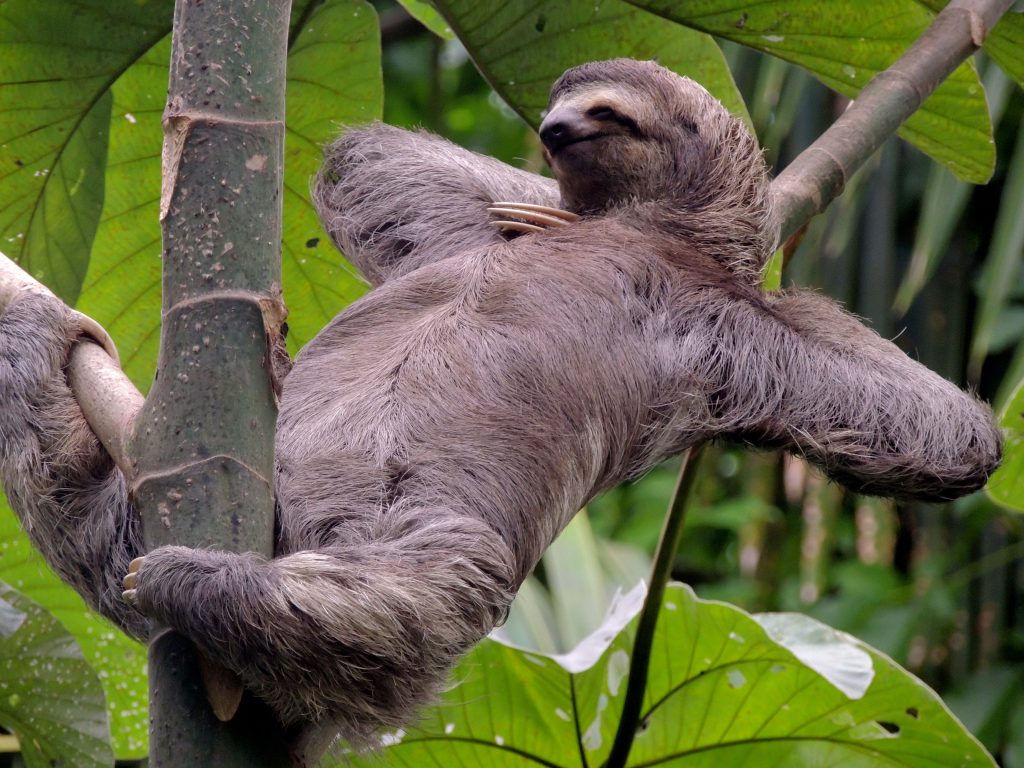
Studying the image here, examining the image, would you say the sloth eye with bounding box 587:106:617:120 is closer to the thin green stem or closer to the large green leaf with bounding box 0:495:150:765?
the thin green stem

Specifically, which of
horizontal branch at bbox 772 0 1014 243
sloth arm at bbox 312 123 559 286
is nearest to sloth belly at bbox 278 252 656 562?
horizontal branch at bbox 772 0 1014 243

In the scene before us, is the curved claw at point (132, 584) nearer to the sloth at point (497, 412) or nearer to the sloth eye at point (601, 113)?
the sloth at point (497, 412)

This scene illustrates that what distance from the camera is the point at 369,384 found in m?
3.35

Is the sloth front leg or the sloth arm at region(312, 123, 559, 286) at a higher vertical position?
the sloth arm at region(312, 123, 559, 286)

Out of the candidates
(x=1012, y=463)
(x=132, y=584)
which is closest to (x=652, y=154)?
(x=1012, y=463)

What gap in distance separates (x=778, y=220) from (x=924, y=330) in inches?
210

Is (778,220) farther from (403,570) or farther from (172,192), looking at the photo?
(172,192)

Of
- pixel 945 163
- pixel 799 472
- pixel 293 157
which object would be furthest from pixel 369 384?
pixel 799 472

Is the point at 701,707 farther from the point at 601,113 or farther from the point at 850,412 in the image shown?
the point at 601,113

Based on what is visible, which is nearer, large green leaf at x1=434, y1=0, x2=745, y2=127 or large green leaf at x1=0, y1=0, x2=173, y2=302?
large green leaf at x1=0, y1=0, x2=173, y2=302

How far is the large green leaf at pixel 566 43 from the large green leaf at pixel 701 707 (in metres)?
1.90

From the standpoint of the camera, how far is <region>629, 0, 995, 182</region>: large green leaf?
436 cm

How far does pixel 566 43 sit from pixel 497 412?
5.96ft

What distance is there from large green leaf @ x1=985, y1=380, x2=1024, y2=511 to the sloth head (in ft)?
3.20
